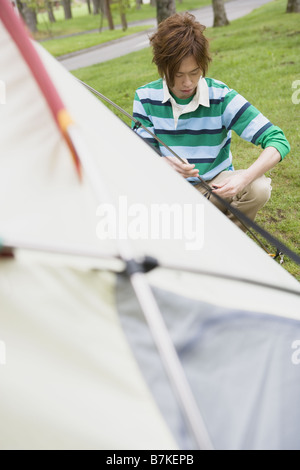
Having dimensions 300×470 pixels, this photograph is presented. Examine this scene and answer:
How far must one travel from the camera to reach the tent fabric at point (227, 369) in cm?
89

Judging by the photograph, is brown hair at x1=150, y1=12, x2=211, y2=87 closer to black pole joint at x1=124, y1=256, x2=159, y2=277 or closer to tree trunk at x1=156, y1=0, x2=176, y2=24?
black pole joint at x1=124, y1=256, x2=159, y2=277

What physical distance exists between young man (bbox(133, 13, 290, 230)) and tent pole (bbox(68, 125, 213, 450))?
938 mm

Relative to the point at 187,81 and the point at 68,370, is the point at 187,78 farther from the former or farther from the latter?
the point at 68,370

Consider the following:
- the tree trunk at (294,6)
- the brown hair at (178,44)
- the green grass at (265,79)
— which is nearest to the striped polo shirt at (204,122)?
the brown hair at (178,44)

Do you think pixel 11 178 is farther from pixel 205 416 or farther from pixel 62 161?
pixel 205 416

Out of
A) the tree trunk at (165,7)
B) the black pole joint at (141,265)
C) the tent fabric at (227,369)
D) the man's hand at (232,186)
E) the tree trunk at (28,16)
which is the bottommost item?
the tent fabric at (227,369)

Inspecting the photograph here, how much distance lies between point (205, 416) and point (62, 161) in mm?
603

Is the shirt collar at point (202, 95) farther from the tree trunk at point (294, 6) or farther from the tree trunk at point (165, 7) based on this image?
the tree trunk at point (294, 6)

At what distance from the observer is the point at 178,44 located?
1806mm

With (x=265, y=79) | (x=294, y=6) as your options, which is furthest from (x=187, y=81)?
(x=294, y=6)

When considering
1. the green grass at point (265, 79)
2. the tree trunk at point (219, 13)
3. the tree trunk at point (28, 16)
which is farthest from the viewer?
the tree trunk at point (28, 16)

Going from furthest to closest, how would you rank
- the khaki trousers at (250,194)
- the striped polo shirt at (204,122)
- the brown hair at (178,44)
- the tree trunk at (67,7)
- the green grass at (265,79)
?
the tree trunk at (67,7) < the green grass at (265,79) < the khaki trousers at (250,194) < the striped polo shirt at (204,122) < the brown hair at (178,44)

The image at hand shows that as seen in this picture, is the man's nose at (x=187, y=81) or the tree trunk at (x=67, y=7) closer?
the man's nose at (x=187, y=81)

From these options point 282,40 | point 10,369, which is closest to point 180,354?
point 10,369
